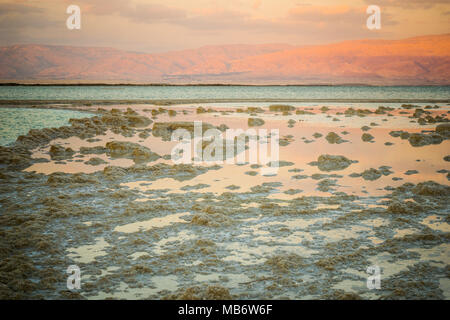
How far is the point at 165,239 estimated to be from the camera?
19.1 feet

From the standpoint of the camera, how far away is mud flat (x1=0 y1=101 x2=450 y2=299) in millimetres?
4453

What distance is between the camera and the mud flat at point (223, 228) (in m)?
4.45

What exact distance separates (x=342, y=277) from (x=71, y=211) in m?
5.00

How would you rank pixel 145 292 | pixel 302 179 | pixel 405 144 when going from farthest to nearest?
1. pixel 405 144
2. pixel 302 179
3. pixel 145 292

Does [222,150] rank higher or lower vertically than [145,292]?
higher

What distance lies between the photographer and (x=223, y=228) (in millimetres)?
6266

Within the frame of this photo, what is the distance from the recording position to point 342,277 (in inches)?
182

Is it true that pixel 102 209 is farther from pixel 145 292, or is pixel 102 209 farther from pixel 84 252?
pixel 145 292
